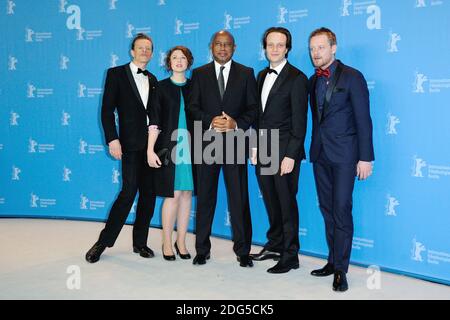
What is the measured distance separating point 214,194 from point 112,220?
0.80 metres

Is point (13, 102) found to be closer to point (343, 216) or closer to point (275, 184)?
point (275, 184)

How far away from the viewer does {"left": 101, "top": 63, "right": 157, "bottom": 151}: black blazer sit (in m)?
3.73

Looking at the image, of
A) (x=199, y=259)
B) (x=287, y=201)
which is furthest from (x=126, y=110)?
(x=287, y=201)

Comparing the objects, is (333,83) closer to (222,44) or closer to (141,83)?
(222,44)

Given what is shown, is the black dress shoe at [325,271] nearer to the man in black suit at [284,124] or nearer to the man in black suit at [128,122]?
the man in black suit at [284,124]

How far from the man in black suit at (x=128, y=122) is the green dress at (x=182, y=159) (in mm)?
278

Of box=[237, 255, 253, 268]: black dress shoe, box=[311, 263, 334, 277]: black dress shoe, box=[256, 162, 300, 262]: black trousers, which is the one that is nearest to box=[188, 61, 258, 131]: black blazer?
box=[256, 162, 300, 262]: black trousers

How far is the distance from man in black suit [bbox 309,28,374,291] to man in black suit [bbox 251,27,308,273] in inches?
6.2

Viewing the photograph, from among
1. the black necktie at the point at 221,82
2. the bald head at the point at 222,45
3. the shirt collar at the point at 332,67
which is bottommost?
the black necktie at the point at 221,82

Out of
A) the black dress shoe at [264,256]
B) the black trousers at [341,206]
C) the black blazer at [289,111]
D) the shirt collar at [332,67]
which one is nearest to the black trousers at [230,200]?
the black dress shoe at [264,256]

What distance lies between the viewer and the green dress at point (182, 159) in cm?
366

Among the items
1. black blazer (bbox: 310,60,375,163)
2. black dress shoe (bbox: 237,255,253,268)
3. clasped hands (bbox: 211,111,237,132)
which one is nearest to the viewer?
black blazer (bbox: 310,60,375,163)

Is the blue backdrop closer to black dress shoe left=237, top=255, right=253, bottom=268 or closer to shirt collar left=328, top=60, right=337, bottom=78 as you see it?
shirt collar left=328, top=60, right=337, bottom=78

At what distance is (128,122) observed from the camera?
3.74 m
